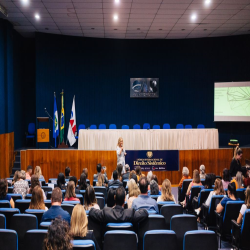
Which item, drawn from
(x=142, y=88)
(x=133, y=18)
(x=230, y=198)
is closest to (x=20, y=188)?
(x=230, y=198)

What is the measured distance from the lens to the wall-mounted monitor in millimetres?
15703

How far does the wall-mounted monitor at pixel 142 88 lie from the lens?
15.7m

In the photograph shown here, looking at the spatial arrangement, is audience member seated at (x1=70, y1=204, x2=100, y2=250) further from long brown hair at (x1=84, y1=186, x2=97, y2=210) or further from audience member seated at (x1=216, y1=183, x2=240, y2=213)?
audience member seated at (x1=216, y1=183, x2=240, y2=213)

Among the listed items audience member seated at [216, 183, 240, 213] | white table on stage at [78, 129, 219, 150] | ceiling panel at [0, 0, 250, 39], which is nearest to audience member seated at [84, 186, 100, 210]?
audience member seated at [216, 183, 240, 213]

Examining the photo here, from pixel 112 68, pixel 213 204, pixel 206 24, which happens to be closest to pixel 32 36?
pixel 112 68

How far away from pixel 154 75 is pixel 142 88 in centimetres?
91

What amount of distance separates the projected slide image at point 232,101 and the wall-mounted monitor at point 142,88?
3.00 meters

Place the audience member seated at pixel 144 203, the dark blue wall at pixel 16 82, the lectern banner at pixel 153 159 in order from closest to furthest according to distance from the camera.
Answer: the audience member seated at pixel 144 203, the lectern banner at pixel 153 159, the dark blue wall at pixel 16 82

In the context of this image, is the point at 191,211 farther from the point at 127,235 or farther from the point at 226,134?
the point at 226,134

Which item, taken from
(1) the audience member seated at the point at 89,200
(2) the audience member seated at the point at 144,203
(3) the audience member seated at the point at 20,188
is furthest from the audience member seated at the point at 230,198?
(3) the audience member seated at the point at 20,188

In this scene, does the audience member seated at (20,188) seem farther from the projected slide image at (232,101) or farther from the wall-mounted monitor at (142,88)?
the projected slide image at (232,101)

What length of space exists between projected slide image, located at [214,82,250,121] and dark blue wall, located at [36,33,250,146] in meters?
0.90

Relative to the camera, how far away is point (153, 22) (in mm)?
12656

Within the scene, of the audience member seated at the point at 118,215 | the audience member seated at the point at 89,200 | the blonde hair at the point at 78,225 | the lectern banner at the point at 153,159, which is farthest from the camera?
the lectern banner at the point at 153,159
